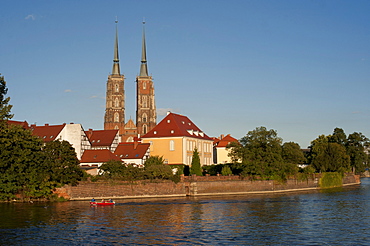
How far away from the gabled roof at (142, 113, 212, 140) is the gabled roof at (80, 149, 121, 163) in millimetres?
9845

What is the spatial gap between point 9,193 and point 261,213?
96.2ft

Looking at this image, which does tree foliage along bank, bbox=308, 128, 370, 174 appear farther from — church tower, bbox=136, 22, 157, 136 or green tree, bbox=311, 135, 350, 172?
church tower, bbox=136, 22, 157, 136

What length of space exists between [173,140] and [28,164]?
32.3 meters

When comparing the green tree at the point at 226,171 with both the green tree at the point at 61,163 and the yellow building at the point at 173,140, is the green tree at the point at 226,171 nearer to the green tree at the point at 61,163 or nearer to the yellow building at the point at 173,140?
the yellow building at the point at 173,140

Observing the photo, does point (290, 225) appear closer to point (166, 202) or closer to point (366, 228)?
point (366, 228)

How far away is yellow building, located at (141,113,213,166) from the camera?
83625 millimetres

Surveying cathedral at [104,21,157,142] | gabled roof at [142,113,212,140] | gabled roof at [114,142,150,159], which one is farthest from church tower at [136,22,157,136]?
gabled roof at [114,142,150,159]

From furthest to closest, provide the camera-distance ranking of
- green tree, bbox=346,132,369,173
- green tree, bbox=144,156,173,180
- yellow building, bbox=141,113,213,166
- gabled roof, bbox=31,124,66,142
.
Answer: green tree, bbox=346,132,369,173, gabled roof, bbox=31,124,66,142, yellow building, bbox=141,113,213,166, green tree, bbox=144,156,173,180

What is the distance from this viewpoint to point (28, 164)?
185 feet

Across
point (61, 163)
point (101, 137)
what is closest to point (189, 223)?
point (61, 163)

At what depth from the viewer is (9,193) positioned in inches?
2197

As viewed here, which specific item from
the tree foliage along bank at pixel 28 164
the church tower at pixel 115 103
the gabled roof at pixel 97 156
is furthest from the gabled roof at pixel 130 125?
Result: the tree foliage along bank at pixel 28 164

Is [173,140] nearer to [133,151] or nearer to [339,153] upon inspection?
[133,151]

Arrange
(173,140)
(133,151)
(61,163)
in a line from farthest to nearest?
1. (173,140)
2. (133,151)
3. (61,163)
